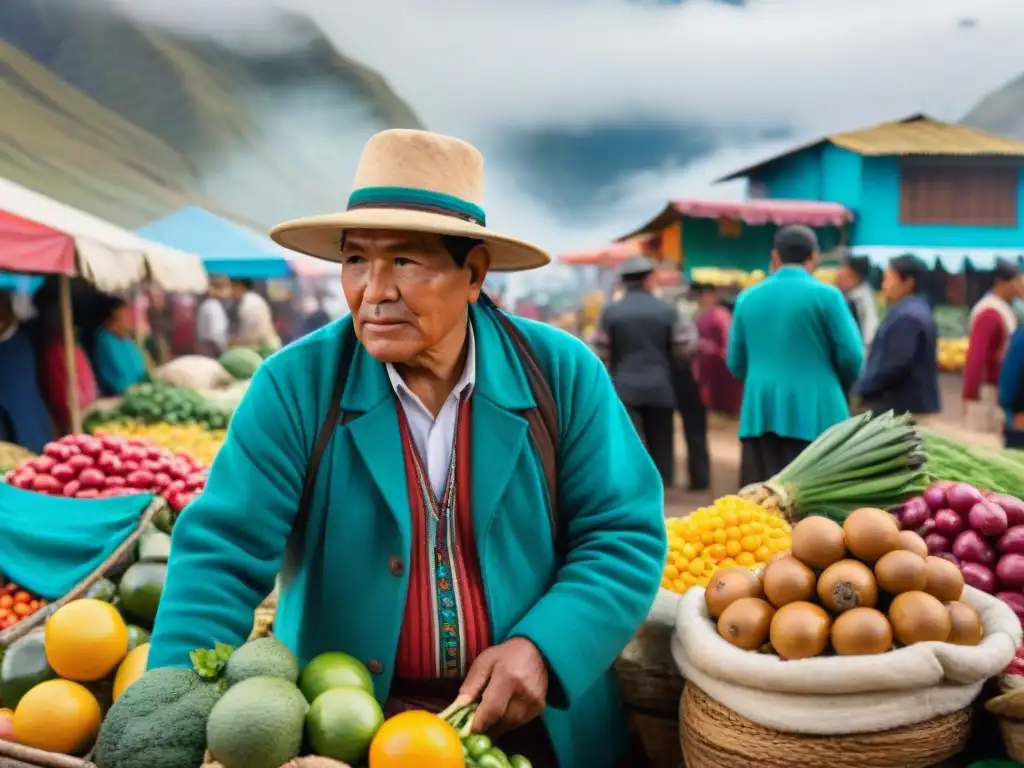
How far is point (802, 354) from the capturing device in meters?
5.11

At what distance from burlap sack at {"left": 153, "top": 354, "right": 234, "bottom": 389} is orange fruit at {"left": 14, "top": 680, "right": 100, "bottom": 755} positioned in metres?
7.02

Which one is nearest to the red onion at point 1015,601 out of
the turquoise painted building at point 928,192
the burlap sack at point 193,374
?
the burlap sack at point 193,374

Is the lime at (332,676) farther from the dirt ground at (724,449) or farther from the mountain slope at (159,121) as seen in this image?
the mountain slope at (159,121)

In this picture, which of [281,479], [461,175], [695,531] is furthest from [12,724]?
[695,531]

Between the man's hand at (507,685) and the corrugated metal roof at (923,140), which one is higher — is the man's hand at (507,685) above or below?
below

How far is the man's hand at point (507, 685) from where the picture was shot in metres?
1.62

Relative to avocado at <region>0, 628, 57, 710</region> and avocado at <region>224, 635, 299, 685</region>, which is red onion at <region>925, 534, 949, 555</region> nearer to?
avocado at <region>224, 635, 299, 685</region>

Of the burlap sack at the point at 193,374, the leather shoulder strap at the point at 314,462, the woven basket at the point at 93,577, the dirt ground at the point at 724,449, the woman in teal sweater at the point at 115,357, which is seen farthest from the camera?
the burlap sack at the point at 193,374

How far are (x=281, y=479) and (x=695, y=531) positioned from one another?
66.6 inches

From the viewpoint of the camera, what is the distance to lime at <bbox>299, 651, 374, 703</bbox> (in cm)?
157

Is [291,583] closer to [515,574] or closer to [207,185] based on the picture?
A: [515,574]

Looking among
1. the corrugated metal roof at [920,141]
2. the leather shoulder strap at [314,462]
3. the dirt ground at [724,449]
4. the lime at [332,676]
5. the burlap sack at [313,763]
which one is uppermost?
the corrugated metal roof at [920,141]

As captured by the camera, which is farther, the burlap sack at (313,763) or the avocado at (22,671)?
the avocado at (22,671)

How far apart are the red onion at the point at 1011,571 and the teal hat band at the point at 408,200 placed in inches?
73.7
